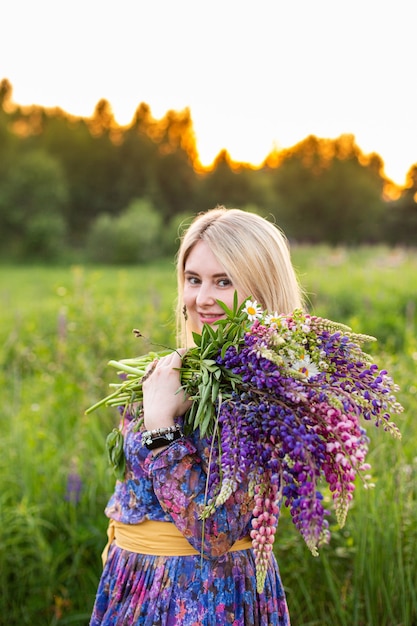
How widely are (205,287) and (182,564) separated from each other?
833 millimetres

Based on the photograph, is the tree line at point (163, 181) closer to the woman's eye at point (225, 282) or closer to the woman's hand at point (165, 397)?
the woman's eye at point (225, 282)

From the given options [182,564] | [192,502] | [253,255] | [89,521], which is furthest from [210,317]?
[89,521]

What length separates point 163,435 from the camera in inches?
65.4

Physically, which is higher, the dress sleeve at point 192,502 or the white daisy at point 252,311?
the white daisy at point 252,311

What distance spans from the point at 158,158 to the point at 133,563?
4619 centimetres

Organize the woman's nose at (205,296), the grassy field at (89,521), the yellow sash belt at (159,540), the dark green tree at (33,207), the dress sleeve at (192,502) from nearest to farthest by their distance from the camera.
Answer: the dress sleeve at (192,502), the yellow sash belt at (159,540), the woman's nose at (205,296), the grassy field at (89,521), the dark green tree at (33,207)

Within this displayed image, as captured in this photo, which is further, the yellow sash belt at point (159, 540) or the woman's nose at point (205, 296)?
the woman's nose at point (205, 296)

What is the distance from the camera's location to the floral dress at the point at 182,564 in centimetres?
163

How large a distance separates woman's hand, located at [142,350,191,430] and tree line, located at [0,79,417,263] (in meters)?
36.4

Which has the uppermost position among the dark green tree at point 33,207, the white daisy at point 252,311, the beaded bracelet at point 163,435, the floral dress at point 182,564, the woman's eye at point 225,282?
the dark green tree at point 33,207

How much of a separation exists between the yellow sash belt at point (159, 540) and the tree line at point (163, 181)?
119 feet

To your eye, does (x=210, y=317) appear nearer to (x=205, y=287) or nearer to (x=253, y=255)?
(x=205, y=287)

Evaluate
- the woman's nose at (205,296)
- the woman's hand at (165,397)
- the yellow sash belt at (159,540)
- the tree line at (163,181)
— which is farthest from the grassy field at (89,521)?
Result: the tree line at (163,181)

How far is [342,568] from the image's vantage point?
2.97 metres
